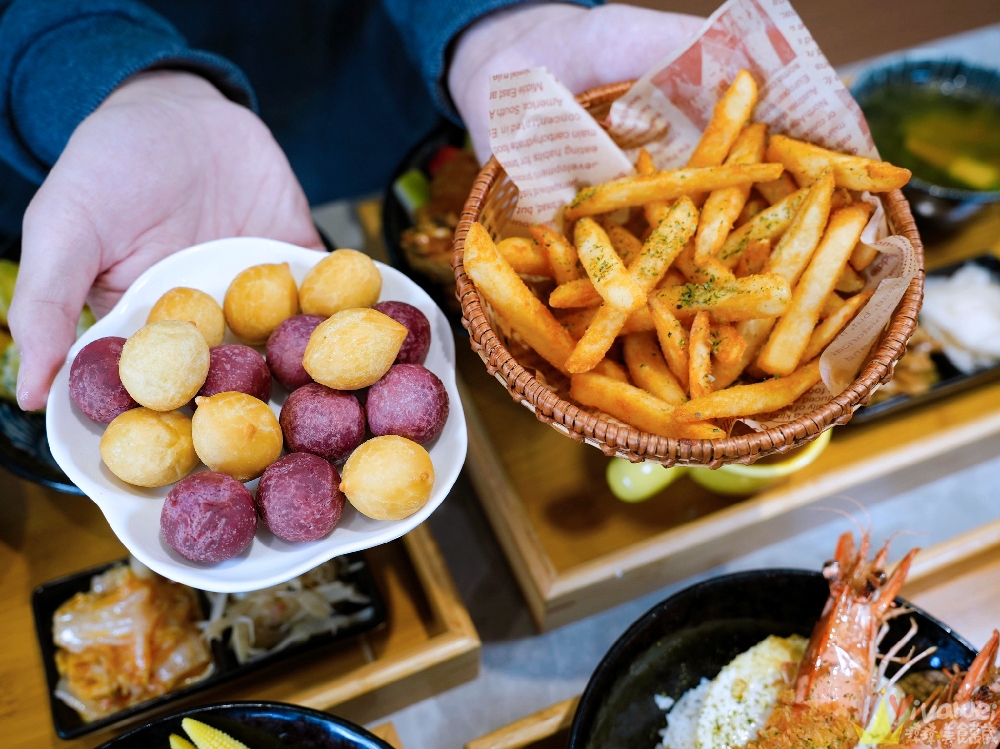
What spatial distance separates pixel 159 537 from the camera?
990 millimetres

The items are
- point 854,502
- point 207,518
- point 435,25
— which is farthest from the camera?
point 435,25

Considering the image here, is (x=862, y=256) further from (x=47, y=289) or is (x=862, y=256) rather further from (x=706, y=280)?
(x=47, y=289)

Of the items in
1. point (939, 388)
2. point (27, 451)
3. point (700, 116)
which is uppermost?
point (700, 116)

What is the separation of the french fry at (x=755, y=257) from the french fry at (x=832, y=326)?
132mm

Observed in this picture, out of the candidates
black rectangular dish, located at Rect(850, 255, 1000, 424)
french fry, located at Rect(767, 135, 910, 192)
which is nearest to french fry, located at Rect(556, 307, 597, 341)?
french fry, located at Rect(767, 135, 910, 192)

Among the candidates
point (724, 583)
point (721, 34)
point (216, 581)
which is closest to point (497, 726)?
point (724, 583)

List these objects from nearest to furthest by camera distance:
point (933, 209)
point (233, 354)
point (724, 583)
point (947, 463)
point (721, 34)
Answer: point (233, 354), point (724, 583), point (721, 34), point (947, 463), point (933, 209)

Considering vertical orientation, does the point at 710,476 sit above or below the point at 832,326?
below

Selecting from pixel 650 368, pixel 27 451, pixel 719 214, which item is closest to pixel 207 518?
pixel 27 451

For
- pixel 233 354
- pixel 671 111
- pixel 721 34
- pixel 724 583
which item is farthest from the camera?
pixel 671 111

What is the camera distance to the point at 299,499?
96cm

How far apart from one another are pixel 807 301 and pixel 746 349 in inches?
4.5

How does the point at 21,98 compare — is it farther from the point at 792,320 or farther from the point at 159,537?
the point at 792,320

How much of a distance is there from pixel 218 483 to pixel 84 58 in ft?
3.26
